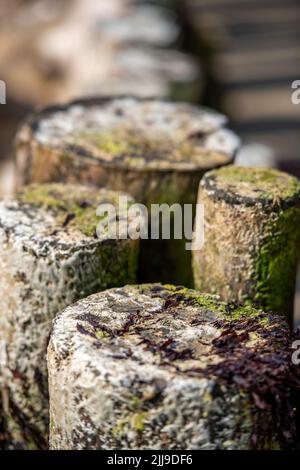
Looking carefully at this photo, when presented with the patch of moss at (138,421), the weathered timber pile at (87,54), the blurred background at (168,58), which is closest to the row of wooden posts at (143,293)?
the patch of moss at (138,421)

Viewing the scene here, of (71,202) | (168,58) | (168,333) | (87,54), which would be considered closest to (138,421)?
(168,333)

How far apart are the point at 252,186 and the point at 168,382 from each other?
0.69m

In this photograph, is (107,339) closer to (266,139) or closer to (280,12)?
(266,139)

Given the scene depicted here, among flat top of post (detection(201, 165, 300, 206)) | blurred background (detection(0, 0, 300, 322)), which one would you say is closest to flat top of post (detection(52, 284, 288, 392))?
flat top of post (detection(201, 165, 300, 206))

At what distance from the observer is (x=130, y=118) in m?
2.62

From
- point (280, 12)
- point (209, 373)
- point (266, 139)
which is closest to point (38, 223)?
point (209, 373)

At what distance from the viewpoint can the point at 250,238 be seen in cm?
188

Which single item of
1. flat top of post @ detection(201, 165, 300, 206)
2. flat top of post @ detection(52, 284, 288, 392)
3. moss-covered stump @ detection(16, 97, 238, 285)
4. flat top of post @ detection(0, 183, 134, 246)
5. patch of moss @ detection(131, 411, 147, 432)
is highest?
moss-covered stump @ detection(16, 97, 238, 285)

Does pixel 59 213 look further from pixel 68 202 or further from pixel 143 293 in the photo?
pixel 143 293

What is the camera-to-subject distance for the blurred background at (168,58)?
16.5 ft

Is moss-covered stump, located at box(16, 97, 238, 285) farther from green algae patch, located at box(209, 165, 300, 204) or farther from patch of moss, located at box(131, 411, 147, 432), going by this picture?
patch of moss, located at box(131, 411, 147, 432)

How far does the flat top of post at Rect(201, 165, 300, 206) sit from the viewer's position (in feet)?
6.19

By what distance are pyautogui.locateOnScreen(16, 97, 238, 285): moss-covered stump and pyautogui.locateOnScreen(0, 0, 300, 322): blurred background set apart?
1.73 m
